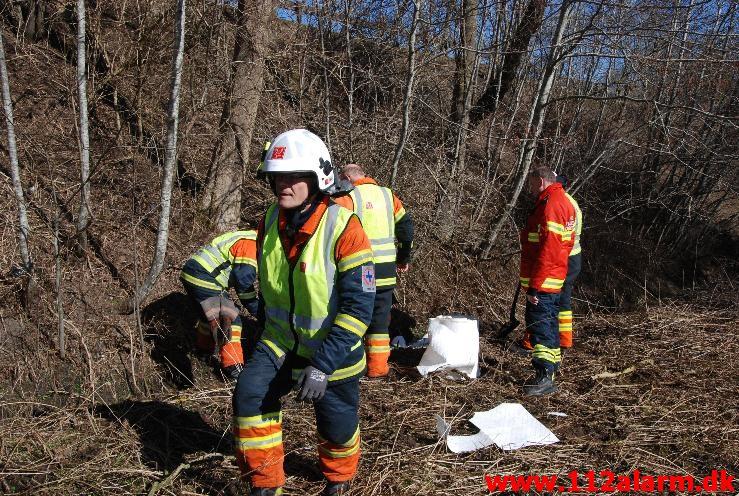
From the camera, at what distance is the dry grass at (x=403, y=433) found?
337cm

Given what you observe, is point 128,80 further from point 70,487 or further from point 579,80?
point 579,80

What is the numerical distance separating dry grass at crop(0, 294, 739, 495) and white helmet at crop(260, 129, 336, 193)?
182 cm

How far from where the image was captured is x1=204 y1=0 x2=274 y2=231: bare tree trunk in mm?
6453

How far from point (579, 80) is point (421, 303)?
660 centimetres

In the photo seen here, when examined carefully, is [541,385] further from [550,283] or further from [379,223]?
[379,223]

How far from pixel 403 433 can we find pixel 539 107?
4933mm

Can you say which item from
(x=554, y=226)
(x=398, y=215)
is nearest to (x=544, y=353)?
(x=554, y=226)

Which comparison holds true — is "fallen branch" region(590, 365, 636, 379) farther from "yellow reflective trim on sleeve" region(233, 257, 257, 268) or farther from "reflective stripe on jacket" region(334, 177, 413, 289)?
"yellow reflective trim on sleeve" region(233, 257, 257, 268)

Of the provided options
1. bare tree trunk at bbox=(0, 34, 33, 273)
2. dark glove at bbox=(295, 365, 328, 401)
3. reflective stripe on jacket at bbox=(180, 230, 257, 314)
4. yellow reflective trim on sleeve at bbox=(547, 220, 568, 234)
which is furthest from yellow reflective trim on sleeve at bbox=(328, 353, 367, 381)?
bare tree trunk at bbox=(0, 34, 33, 273)

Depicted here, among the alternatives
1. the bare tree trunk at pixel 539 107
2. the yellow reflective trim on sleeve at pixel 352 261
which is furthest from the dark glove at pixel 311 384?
the bare tree trunk at pixel 539 107

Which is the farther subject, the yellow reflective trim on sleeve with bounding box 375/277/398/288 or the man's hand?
the yellow reflective trim on sleeve with bounding box 375/277/398/288

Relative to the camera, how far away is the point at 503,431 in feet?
13.2

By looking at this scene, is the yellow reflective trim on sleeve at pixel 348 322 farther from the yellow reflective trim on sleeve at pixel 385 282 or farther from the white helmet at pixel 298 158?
the yellow reflective trim on sleeve at pixel 385 282

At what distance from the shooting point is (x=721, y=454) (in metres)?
3.89
